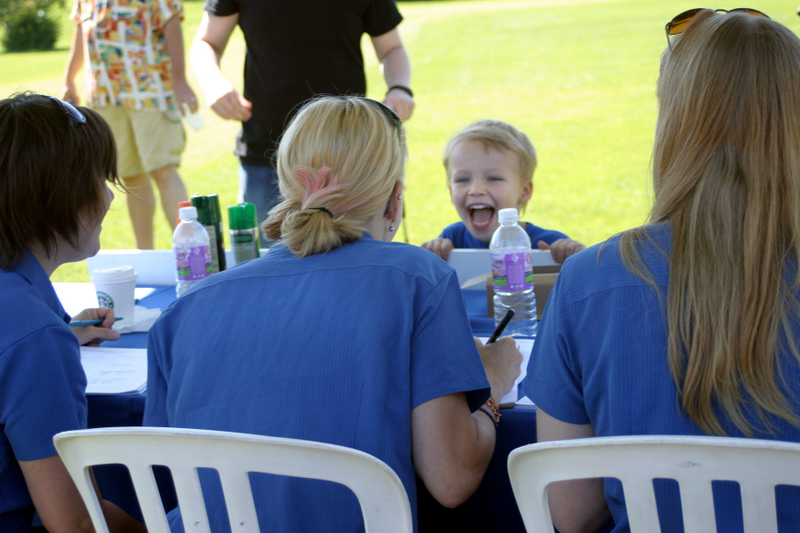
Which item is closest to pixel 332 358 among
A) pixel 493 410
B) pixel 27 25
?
pixel 493 410

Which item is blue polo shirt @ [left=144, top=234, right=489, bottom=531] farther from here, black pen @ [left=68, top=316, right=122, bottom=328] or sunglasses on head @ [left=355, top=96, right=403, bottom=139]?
black pen @ [left=68, top=316, right=122, bottom=328]

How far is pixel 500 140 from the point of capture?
2627mm

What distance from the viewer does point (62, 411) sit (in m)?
1.24

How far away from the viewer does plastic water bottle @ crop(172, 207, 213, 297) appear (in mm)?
2141

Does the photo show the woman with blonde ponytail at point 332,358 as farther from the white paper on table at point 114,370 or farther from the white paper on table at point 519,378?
the white paper on table at point 114,370

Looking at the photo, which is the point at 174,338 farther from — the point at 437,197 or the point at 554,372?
the point at 437,197

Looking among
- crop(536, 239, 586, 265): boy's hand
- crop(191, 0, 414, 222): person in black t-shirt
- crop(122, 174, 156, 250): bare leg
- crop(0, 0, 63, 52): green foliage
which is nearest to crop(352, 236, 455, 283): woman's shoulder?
crop(536, 239, 586, 265): boy's hand

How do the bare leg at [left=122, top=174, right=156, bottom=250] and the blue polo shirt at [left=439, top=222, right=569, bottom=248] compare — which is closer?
the blue polo shirt at [left=439, top=222, right=569, bottom=248]

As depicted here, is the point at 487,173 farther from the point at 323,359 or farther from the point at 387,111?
the point at 323,359

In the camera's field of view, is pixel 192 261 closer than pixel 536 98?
Yes

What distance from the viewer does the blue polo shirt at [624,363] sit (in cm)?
97

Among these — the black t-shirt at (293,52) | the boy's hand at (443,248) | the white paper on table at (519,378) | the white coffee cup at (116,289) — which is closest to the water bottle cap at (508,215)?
the white paper on table at (519,378)

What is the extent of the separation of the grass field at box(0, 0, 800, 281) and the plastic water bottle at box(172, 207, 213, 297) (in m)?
Answer: 1.42

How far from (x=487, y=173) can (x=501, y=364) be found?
1.34 meters
